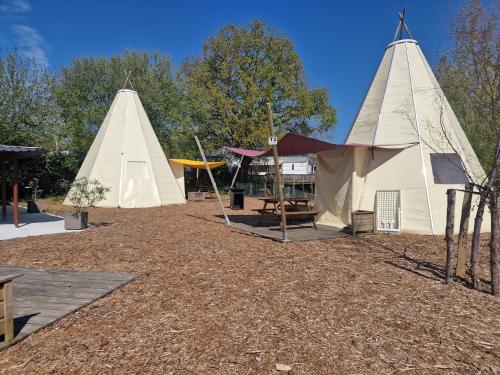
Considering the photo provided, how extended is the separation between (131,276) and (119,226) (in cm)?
506

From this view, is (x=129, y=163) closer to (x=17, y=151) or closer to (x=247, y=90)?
(x=17, y=151)

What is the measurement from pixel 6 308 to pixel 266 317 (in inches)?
86.2

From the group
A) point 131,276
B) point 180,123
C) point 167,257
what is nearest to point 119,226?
point 167,257

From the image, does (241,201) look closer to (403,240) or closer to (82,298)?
(403,240)

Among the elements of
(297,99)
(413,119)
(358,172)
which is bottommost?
(358,172)

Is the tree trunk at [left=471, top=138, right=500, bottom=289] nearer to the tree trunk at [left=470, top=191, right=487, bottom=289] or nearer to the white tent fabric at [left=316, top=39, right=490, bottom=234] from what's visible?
the tree trunk at [left=470, top=191, right=487, bottom=289]

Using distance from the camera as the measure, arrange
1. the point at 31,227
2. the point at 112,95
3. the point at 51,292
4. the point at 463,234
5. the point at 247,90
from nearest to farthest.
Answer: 1. the point at 51,292
2. the point at 463,234
3. the point at 31,227
4. the point at 247,90
5. the point at 112,95

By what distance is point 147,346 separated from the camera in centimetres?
304

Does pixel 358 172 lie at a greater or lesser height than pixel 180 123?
lesser

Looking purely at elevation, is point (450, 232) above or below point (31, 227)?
above

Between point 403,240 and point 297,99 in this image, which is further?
point 297,99

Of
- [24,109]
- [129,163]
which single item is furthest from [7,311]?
[24,109]

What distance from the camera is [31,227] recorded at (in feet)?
30.7

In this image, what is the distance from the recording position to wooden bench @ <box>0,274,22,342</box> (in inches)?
115
